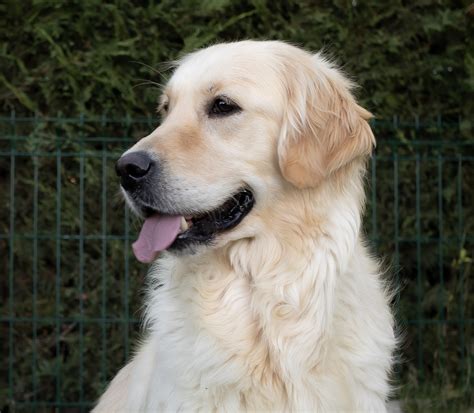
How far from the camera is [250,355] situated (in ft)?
10.6

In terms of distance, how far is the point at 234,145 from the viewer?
3.34 metres

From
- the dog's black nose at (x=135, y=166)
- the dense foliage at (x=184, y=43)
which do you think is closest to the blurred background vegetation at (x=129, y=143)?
the dense foliage at (x=184, y=43)

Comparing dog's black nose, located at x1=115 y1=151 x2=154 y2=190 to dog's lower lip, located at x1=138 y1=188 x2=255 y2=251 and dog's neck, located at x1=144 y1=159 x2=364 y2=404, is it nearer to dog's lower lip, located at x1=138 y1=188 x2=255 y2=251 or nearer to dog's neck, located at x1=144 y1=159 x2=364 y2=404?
dog's lower lip, located at x1=138 y1=188 x2=255 y2=251

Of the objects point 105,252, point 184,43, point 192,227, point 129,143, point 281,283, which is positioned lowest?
point 105,252

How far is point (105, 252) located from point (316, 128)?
2.75m

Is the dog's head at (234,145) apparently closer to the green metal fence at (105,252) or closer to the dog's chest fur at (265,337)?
the dog's chest fur at (265,337)

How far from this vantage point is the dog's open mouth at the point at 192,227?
3295 mm

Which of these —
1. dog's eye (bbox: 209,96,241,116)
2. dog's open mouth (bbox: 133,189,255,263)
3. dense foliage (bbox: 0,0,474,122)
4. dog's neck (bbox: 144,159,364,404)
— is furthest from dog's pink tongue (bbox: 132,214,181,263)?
dense foliage (bbox: 0,0,474,122)

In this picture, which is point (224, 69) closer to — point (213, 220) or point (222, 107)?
point (222, 107)

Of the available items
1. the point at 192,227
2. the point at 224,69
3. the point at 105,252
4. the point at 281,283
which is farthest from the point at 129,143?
the point at 281,283

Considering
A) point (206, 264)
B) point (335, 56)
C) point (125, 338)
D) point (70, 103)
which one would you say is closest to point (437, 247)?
point (335, 56)

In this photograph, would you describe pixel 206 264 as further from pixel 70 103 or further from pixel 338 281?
pixel 70 103

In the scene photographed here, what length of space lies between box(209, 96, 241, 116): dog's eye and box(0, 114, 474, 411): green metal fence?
8.07 ft

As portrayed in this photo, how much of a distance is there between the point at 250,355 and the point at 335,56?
3167mm
